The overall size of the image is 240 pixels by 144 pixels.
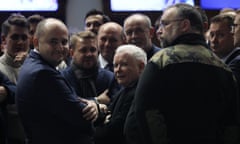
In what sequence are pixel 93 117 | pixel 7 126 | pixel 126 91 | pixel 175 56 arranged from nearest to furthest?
pixel 175 56, pixel 93 117, pixel 126 91, pixel 7 126

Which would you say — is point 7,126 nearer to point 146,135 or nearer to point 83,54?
point 83,54

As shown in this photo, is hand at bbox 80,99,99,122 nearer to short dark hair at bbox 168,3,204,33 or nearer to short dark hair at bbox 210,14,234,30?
short dark hair at bbox 168,3,204,33

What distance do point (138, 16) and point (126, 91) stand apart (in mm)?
922

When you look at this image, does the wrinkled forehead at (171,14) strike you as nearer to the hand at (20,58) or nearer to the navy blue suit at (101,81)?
the navy blue suit at (101,81)

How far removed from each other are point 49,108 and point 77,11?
2.46m

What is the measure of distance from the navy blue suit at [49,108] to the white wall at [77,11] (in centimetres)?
224

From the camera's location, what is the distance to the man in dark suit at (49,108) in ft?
7.71

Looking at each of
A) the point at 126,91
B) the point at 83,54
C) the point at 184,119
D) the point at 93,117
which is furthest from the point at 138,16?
the point at 184,119

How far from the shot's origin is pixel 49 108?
2359 mm

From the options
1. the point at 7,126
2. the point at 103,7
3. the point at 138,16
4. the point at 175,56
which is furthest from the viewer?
the point at 103,7

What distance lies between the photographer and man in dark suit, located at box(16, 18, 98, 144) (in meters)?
2.35

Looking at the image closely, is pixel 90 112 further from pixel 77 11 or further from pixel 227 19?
pixel 77 11

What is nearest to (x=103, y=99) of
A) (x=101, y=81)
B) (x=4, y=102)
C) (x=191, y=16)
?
(x=101, y=81)

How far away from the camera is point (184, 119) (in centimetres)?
212
